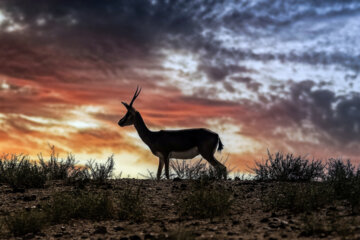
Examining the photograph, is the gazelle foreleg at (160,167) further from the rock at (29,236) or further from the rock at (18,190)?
the rock at (29,236)

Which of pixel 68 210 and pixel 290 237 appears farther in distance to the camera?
pixel 68 210

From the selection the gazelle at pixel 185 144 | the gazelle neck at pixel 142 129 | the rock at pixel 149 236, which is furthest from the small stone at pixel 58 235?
the gazelle neck at pixel 142 129

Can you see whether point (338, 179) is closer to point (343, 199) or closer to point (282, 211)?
point (343, 199)

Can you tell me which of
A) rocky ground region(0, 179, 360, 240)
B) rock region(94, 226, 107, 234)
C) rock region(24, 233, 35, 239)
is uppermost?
rocky ground region(0, 179, 360, 240)

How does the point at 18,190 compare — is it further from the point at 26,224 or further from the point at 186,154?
the point at 186,154

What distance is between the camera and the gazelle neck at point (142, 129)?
52.5 ft

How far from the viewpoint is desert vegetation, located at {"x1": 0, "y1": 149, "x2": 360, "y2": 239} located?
24.3 ft

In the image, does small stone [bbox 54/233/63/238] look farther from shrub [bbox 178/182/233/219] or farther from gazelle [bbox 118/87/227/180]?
gazelle [bbox 118/87/227/180]

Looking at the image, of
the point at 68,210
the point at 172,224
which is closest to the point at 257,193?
the point at 172,224

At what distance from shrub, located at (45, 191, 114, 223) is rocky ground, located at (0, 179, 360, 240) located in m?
0.18

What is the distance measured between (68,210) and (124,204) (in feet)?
3.85

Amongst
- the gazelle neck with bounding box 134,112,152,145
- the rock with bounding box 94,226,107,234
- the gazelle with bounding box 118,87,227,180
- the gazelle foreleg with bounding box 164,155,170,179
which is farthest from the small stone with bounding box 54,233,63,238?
the gazelle neck with bounding box 134,112,152,145

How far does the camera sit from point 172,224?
Answer: 8.03m

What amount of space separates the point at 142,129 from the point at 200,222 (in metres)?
8.35
